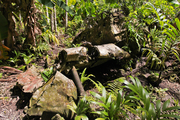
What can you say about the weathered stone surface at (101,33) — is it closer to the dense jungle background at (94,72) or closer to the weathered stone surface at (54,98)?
the dense jungle background at (94,72)

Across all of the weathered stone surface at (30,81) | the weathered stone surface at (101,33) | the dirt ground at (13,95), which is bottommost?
the dirt ground at (13,95)

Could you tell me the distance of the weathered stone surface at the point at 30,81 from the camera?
2376 mm

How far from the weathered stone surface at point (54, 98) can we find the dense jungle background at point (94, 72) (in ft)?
0.06

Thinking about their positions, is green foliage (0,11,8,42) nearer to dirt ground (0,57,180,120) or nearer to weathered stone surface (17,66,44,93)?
dirt ground (0,57,180,120)

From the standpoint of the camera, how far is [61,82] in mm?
2273

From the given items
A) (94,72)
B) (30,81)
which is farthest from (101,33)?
(30,81)

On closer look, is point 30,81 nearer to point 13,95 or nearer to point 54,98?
point 13,95

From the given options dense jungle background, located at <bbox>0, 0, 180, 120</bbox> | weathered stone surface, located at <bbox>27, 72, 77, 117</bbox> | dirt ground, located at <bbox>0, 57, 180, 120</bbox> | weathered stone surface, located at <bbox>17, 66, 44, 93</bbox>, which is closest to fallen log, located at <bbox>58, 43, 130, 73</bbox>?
dense jungle background, located at <bbox>0, 0, 180, 120</bbox>

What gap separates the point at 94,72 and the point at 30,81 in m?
1.97

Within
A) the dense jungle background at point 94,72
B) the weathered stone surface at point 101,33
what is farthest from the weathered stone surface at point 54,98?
the weathered stone surface at point 101,33

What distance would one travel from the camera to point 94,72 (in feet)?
12.0

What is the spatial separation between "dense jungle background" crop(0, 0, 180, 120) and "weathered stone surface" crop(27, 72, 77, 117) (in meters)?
0.02

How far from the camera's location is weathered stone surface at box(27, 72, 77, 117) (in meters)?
1.95

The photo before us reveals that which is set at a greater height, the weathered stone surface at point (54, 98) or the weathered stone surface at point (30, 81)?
the weathered stone surface at point (30, 81)
